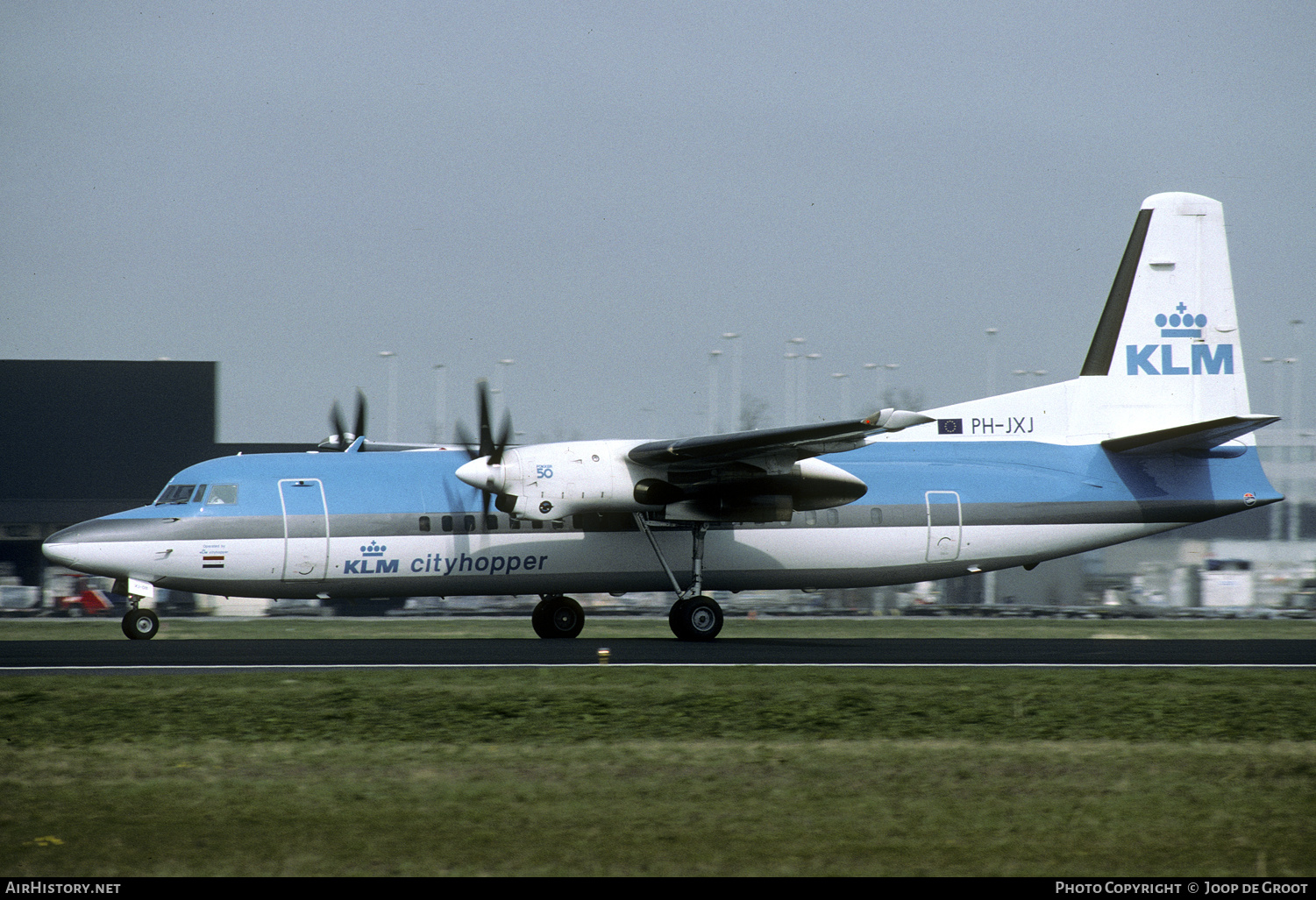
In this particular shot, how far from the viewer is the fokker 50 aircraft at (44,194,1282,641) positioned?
2028cm

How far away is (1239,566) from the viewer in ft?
120

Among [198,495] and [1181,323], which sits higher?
[1181,323]

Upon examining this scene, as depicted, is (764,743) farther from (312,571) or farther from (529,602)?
(529,602)

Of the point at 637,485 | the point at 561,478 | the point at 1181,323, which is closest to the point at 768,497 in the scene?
the point at 637,485

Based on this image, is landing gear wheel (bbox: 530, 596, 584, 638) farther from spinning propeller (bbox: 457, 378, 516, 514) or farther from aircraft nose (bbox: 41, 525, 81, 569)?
aircraft nose (bbox: 41, 525, 81, 569)

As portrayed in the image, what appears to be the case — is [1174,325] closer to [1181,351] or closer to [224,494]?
[1181,351]

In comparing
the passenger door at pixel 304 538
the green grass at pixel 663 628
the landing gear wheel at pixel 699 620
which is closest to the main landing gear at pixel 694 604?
the landing gear wheel at pixel 699 620

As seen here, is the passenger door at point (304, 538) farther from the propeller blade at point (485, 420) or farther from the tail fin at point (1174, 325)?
the tail fin at point (1174, 325)

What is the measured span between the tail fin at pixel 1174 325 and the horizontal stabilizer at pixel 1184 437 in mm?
1171

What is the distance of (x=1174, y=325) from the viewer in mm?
24328

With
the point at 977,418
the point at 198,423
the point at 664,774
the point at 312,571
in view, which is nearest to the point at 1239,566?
the point at 977,418

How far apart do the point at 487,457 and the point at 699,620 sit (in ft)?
15.3

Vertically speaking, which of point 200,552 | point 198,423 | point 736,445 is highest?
point 198,423

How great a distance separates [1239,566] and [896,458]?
19.0m
